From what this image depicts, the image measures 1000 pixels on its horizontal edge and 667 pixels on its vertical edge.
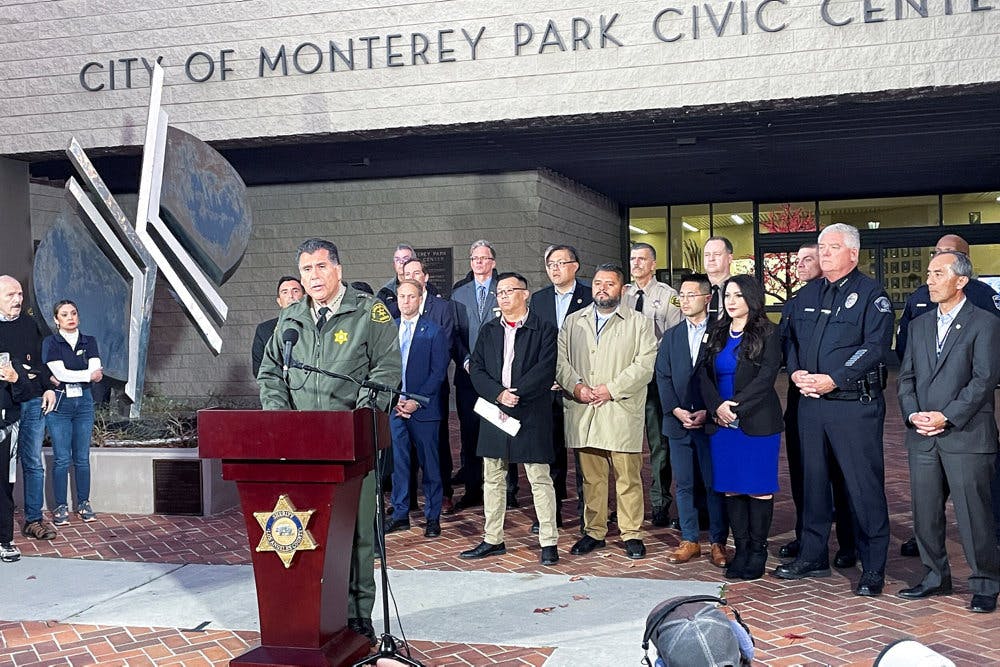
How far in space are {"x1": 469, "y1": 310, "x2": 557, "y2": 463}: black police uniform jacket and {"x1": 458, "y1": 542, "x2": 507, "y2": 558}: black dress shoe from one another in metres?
0.61

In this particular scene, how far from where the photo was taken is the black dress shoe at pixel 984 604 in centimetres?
499

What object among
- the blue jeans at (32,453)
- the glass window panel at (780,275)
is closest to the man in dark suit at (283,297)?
the blue jeans at (32,453)

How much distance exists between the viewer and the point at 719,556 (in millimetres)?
5984

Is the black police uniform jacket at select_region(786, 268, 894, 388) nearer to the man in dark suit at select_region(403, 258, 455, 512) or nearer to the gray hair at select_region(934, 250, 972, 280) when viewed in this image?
the gray hair at select_region(934, 250, 972, 280)

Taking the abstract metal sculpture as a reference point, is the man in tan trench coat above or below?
below

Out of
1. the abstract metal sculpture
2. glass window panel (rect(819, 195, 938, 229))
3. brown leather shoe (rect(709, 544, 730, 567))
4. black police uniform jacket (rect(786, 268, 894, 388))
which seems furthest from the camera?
glass window panel (rect(819, 195, 938, 229))

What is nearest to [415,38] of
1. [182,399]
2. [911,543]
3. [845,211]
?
[911,543]

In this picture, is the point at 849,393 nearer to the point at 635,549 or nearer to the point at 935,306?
the point at 935,306

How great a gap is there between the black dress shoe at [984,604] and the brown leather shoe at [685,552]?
5.50ft

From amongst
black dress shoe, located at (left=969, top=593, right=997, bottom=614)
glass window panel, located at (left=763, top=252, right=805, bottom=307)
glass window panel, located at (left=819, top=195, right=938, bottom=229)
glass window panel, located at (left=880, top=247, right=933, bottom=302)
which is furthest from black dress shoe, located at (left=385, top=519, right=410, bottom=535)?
glass window panel, located at (left=880, top=247, right=933, bottom=302)

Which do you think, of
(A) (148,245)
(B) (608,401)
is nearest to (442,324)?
(B) (608,401)

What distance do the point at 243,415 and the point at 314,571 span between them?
28.3 inches

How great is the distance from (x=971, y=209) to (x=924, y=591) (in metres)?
15.5

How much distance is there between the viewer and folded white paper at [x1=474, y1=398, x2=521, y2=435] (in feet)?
20.0
